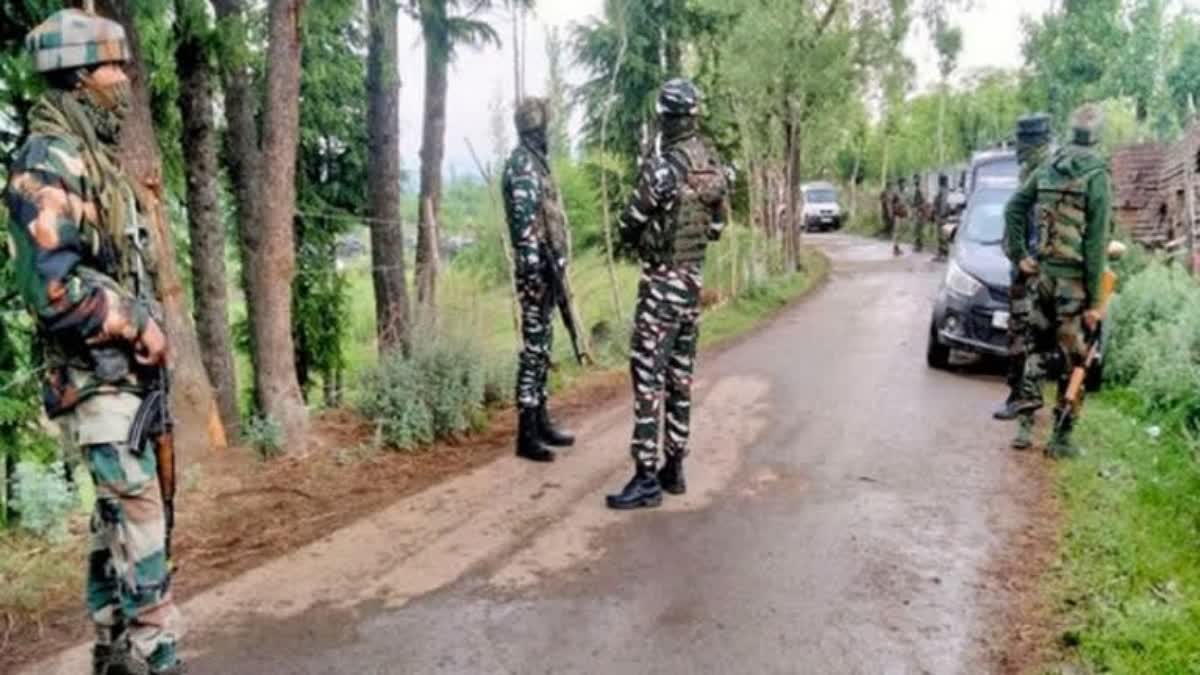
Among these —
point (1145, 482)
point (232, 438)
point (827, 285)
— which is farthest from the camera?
point (827, 285)

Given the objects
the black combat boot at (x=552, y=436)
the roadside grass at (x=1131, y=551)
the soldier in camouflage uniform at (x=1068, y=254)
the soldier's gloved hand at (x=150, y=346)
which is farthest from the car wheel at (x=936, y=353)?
the soldier's gloved hand at (x=150, y=346)

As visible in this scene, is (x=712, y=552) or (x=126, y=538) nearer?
(x=126, y=538)

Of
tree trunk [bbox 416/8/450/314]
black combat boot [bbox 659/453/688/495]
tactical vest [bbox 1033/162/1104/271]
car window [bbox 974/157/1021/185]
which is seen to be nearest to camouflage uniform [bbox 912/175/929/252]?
car window [bbox 974/157/1021/185]

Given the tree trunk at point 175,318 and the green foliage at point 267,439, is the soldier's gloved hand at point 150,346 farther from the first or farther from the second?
the green foliage at point 267,439

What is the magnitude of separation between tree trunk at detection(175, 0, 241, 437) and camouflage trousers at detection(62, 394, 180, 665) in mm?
5433

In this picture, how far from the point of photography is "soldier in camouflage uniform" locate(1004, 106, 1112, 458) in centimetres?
595

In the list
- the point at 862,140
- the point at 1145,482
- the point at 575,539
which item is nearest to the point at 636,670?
the point at 575,539

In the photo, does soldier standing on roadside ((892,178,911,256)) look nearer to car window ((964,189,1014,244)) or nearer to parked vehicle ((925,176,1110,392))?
car window ((964,189,1014,244))

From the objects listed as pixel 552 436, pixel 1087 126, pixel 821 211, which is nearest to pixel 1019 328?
pixel 1087 126

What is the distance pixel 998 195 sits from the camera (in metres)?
10.4

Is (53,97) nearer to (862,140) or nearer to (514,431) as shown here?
(514,431)

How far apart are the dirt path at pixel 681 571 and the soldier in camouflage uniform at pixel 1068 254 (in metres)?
0.68

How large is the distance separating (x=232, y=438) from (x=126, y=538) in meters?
3.71

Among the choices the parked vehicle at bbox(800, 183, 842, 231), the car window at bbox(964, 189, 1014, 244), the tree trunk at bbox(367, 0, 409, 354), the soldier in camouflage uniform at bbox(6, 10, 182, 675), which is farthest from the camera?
the parked vehicle at bbox(800, 183, 842, 231)
